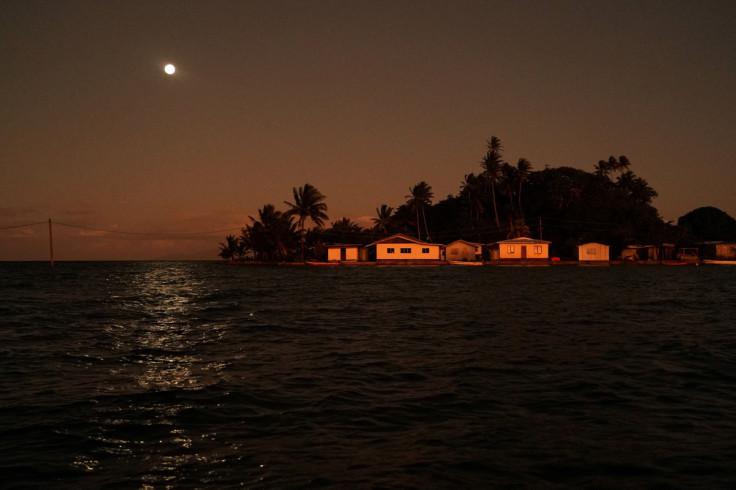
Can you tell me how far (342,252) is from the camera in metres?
93.2

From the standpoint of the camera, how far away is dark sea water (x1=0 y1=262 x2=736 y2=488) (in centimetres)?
617

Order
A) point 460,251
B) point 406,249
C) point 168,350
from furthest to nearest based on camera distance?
point 460,251 < point 406,249 < point 168,350

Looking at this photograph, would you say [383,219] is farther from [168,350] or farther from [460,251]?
[168,350]

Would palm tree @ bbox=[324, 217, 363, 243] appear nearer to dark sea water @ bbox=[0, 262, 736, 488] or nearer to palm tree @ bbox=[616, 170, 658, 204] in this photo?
palm tree @ bbox=[616, 170, 658, 204]

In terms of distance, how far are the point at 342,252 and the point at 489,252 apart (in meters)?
26.0

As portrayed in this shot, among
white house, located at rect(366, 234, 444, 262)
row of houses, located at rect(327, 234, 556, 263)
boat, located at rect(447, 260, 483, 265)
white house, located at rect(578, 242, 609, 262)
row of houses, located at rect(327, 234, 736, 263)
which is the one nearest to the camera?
row of houses, located at rect(327, 234, 556, 263)

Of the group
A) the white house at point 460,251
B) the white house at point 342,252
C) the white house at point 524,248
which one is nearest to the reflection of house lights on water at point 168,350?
the white house at point 524,248

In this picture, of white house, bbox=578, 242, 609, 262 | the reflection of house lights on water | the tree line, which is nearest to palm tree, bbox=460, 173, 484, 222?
the tree line

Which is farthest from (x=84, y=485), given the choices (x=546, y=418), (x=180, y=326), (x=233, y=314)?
(x=233, y=314)

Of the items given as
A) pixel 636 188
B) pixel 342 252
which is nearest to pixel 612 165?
pixel 636 188

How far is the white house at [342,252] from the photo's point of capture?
92.9 metres

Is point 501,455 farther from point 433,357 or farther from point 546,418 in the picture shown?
point 433,357

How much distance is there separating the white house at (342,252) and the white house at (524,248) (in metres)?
25.3

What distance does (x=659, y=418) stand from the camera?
8211 millimetres
